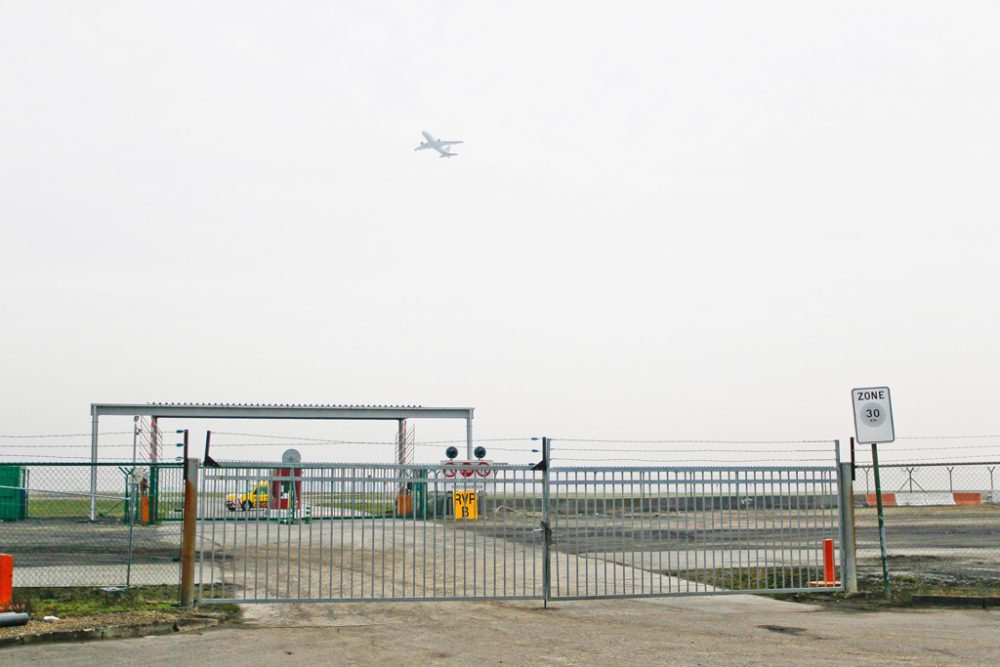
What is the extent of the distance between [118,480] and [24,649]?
12204mm

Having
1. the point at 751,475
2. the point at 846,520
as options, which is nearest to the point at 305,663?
the point at 751,475

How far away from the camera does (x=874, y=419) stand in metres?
15.4

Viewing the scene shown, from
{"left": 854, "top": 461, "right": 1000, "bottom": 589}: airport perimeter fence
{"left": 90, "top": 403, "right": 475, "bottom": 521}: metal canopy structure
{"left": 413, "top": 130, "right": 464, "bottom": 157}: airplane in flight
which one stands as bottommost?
{"left": 854, "top": 461, "right": 1000, "bottom": 589}: airport perimeter fence

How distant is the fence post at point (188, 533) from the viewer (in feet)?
43.4

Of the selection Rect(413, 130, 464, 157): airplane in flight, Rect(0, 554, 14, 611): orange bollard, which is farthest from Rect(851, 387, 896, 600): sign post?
Rect(413, 130, 464, 157): airplane in flight

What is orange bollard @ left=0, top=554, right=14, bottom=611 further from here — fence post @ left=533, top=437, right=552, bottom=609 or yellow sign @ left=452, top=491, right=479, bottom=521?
fence post @ left=533, top=437, right=552, bottom=609

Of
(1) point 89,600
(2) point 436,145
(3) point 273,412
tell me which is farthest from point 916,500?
(2) point 436,145

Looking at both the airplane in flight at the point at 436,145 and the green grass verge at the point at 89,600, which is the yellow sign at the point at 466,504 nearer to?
the green grass verge at the point at 89,600

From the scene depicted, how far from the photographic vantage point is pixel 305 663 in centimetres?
981

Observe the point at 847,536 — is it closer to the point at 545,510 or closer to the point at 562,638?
the point at 545,510

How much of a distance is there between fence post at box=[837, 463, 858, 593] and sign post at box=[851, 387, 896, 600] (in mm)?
411

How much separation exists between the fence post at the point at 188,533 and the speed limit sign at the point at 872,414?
9.95 m

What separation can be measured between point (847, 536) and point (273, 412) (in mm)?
26881

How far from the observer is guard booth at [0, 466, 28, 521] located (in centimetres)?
2719
